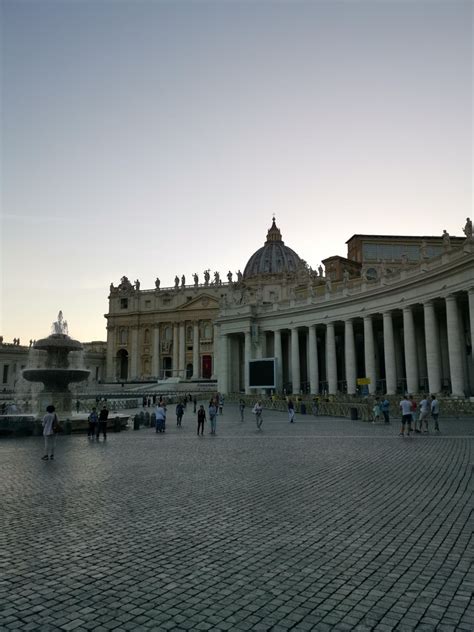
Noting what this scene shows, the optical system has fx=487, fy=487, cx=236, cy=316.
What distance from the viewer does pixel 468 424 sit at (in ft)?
73.0

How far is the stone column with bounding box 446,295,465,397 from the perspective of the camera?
32656 mm

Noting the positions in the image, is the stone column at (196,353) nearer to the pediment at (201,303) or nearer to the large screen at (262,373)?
the pediment at (201,303)

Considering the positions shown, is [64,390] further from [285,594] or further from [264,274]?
[264,274]

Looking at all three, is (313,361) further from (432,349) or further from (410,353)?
(432,349)

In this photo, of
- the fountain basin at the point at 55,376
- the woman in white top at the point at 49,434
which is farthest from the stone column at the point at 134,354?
the woman in white top at the point at 49,434

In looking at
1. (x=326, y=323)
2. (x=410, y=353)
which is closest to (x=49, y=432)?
(x=410, y=353)

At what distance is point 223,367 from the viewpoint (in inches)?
2336

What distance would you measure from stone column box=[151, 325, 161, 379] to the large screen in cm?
6234

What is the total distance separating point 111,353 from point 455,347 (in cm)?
8664

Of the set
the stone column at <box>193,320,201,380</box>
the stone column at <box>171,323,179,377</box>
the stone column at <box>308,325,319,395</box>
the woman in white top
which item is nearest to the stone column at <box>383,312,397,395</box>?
the stone column at <box>308,325,319,395</box>

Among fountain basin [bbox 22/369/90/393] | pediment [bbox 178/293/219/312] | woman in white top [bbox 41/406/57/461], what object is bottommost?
woman in white top [bbox 41/406/57/461]

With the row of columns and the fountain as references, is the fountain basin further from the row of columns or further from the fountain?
the row of columns

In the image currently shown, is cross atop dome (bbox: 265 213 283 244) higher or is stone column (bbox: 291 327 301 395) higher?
cross atop dome (bbox: 265 213 283 244)

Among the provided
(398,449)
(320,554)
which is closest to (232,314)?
(398,449)
